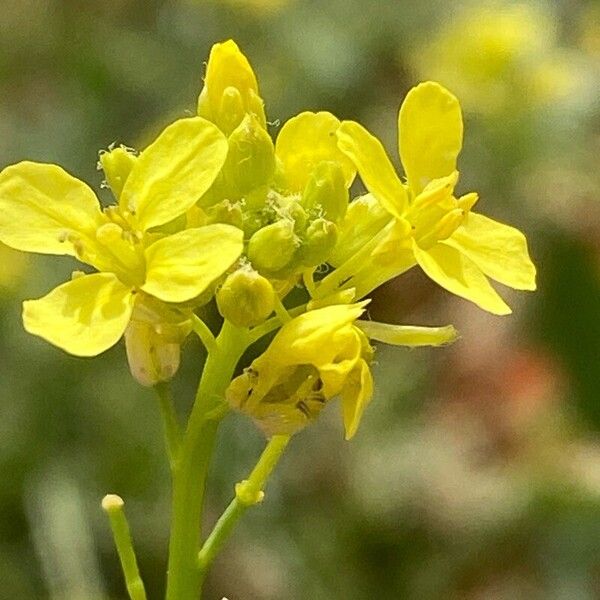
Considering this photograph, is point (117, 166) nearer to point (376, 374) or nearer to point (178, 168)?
point (178, 168)

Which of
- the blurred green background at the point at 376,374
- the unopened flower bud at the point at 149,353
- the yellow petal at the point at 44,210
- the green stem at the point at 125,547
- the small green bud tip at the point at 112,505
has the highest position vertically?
the yellow petal at the point at 44,210

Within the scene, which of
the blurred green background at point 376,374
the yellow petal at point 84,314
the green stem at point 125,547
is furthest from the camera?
the blurred green background at point 376,374

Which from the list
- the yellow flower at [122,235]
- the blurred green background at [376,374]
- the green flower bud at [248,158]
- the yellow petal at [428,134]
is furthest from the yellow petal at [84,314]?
the blurred green background at [376,374]

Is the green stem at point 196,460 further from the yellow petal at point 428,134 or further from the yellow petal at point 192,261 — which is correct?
the yellow petal at point 428,134

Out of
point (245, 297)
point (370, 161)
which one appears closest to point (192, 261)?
point (245, 297)

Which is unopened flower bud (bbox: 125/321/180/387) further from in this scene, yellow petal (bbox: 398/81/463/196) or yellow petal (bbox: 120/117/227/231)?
yellow petal (bbox: 398/81/463/196)

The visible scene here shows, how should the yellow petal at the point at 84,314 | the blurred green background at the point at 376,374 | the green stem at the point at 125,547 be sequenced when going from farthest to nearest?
the blurred green background at the point at 376,374, the green stem at the point at 125,547, the yellow petal at the point at 84,314
